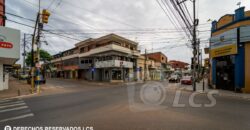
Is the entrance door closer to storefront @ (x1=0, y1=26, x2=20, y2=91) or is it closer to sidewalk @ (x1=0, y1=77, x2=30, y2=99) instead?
sidewalk @ (x1=0, y1=77, x2=30, y2=99)

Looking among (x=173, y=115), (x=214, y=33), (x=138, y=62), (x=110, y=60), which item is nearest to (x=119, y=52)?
(x=110, y=60)

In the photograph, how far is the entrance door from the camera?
17.5 metres

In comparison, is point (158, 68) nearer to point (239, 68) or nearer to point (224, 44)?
point (224, 44)

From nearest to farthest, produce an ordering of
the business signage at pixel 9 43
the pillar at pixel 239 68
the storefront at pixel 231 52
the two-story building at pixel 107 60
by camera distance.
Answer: the business signage at pixel 9 43, the storefront at pixel 231 52, the pillar at pixel 239 68, the two-story building at pixel 107 60

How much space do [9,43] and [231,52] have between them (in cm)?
2348

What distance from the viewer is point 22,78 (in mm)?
42000

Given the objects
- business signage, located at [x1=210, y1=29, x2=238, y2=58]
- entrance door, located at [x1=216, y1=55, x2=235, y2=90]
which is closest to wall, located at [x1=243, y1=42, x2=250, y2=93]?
business signage, located at [x1=210, y1=29, x2=238, y2=58]

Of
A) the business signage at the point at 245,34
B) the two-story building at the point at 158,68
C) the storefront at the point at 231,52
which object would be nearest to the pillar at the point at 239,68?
the storefront at the point at 231,52

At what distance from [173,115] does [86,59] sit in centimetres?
3551

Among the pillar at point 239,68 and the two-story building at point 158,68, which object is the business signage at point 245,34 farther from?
the two-story building at point 158,68

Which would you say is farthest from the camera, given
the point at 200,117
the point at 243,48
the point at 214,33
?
the point at 214,33

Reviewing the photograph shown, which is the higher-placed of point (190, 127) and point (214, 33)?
point (214, 33)

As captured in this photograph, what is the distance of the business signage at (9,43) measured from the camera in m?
15.1

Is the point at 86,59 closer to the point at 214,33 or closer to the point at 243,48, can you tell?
the point at 214,33
